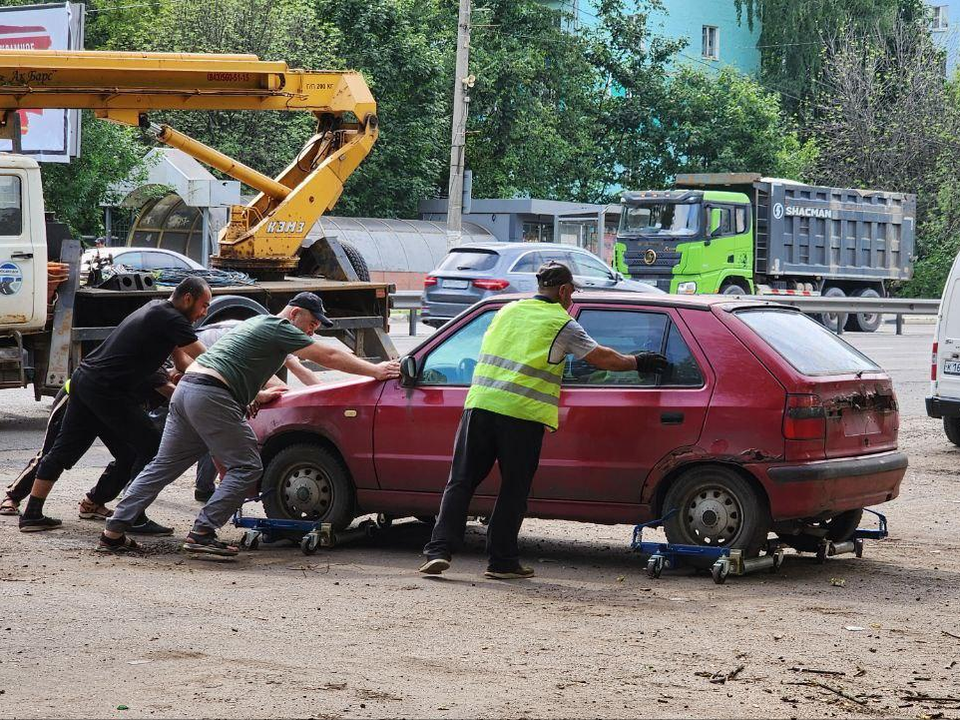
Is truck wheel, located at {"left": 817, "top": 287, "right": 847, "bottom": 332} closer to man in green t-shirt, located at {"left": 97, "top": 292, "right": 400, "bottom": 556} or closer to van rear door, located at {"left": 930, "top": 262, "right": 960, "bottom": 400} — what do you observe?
van rear door, located at {"left": 930, "top": 262, "right": 960, "bottom": 400}

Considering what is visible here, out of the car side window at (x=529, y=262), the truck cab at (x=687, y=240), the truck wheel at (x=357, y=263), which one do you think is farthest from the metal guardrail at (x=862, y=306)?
the truck wheel at (x=357, y=263)

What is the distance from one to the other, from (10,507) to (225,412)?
217 cm

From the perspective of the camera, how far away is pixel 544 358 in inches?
306

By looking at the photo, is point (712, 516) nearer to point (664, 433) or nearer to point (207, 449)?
point (664, 433)

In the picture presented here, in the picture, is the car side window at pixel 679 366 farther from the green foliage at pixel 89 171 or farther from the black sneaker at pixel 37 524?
the green foliage at pixel 89 171

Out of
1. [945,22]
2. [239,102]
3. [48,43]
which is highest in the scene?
[945,22]

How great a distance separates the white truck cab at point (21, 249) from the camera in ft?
44.2

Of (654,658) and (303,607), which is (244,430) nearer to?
(303,607)

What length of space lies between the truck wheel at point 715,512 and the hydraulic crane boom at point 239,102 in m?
10.0

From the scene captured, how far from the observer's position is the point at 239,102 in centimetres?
1745

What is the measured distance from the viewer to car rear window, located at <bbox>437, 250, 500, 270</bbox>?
23845mm

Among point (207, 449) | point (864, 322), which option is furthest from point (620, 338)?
point (864, 322)

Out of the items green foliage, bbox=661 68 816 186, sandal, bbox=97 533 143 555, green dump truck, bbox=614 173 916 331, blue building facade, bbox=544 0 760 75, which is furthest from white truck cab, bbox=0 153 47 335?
blue building facade, bbox=544 0 760 75

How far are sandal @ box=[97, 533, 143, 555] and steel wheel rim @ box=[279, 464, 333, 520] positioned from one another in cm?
93
